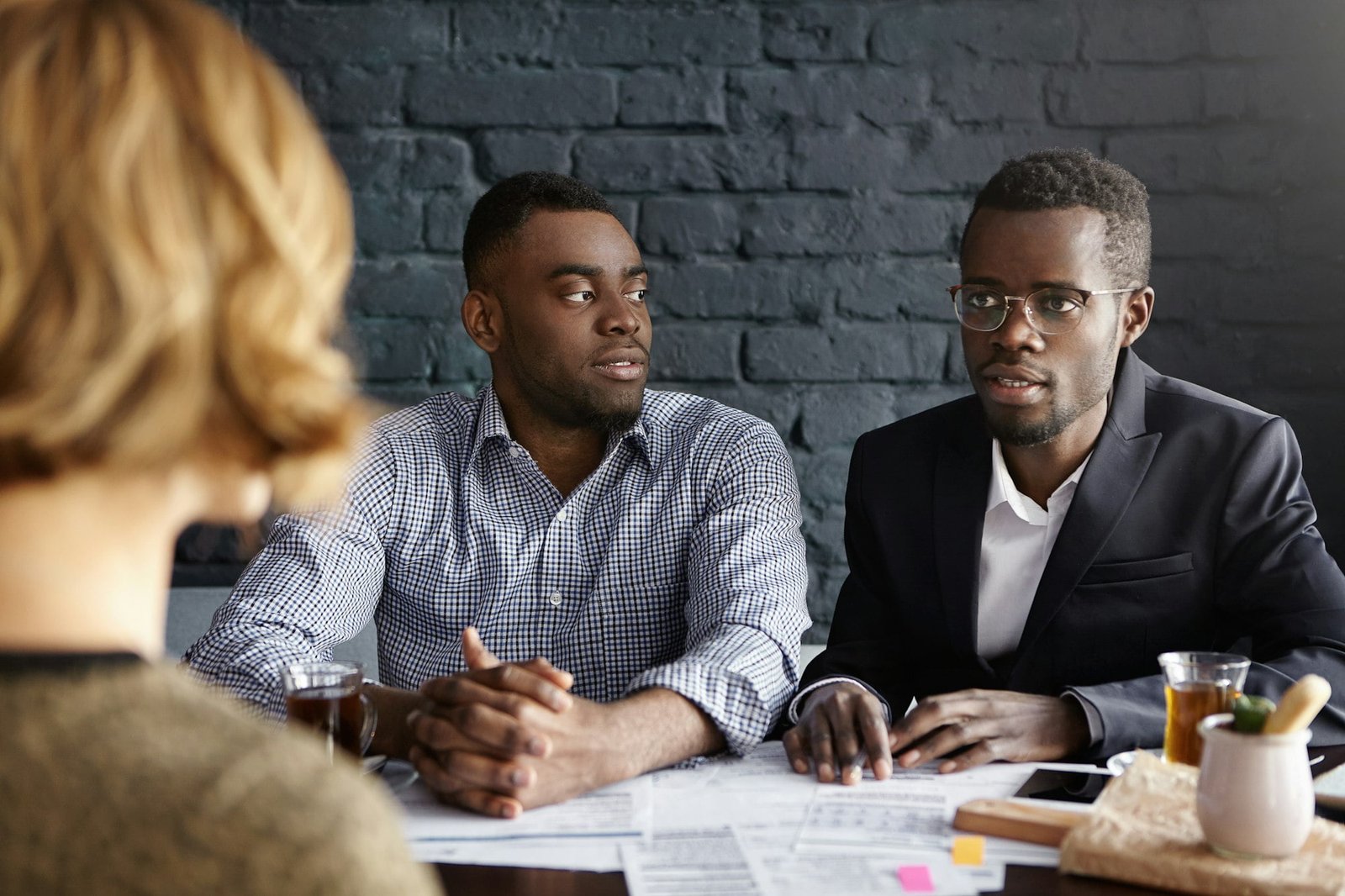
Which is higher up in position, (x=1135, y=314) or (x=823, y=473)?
(x=1135, y=314)

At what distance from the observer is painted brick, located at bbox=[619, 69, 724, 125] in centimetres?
236

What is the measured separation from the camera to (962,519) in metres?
1.89

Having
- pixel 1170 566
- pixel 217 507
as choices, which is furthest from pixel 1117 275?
pixel 217 507

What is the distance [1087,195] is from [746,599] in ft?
2.61

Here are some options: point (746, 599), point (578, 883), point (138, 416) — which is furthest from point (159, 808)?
point (746, 599)

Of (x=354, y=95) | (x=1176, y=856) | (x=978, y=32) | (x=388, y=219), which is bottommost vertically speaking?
(x=1176, y=856)

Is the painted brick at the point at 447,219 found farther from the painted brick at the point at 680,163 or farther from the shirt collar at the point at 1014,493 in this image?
the shirt collar at the point at 1014,493

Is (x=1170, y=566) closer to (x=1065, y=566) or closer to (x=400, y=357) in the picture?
(x=1065, y=566)

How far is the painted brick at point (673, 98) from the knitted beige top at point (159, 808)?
6.34ft

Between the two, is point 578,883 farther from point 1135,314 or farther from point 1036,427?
point 1135,314

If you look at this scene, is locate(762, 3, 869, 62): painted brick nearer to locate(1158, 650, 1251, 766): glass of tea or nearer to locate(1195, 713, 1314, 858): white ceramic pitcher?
locate(1158, 650, 1251, 766): glass of tea

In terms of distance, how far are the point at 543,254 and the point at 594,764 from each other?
1.01 metres

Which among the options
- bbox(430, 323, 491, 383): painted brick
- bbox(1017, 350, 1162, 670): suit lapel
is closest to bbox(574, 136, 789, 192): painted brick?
bbox(430, 323, 491, 383): painted brick

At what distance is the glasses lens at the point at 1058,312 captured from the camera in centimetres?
185
